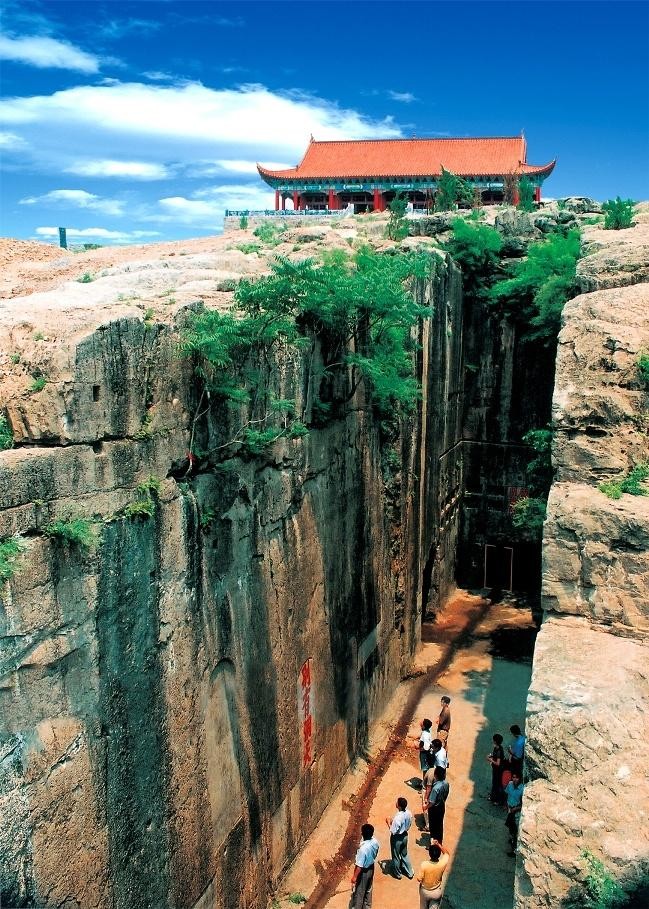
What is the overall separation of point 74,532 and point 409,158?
25.5m

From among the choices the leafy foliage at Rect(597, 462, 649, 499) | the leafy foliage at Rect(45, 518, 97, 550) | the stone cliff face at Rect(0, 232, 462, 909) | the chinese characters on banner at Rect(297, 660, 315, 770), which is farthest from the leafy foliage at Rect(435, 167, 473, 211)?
the leafy foliage at Rect(45, 518, 97, 550)

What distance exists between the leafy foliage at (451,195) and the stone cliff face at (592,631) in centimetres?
1373

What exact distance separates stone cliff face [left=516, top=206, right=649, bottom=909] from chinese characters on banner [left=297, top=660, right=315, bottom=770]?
4025mm

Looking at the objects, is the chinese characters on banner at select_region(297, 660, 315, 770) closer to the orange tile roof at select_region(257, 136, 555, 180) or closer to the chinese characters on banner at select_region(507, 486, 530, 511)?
the chinese characters on banner at select_region(507, 486, 530, 511)

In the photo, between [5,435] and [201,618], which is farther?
[201,618]

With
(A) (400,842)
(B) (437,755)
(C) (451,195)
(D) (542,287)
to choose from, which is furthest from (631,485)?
(C) (451,195)

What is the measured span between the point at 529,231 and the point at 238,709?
44.6 feet

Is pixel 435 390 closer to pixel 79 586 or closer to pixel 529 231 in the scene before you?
Answer: pixel 529 231

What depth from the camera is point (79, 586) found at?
15.5ft

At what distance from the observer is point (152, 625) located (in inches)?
215

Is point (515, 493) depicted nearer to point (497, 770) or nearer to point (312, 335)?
point (497, 770)

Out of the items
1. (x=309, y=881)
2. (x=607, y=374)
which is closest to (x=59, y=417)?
(x=607, y=374)

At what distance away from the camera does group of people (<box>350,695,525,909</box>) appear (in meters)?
6.81

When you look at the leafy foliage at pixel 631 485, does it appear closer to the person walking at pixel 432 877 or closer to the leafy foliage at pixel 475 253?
the person walking at pixel 432 877
